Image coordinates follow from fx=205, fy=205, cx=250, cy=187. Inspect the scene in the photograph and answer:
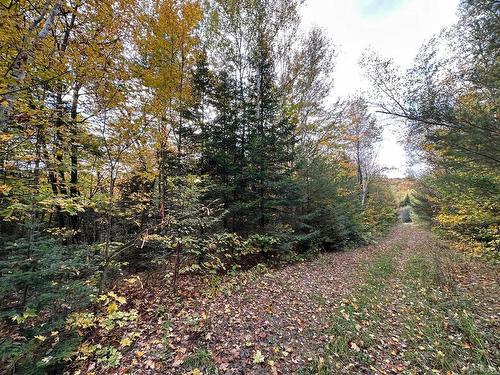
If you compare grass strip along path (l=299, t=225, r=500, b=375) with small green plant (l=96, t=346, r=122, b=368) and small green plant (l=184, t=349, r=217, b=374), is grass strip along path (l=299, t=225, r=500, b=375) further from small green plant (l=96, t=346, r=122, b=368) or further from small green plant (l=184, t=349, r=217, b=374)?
small green plant (l=96, t=346, r=122, b=368)

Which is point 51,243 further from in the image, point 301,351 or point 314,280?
point 314,280

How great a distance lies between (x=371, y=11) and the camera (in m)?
7.80

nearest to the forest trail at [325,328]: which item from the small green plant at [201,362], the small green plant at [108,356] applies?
the small green plant at [201,362]

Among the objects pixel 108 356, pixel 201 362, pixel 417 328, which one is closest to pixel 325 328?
pixel 417 328

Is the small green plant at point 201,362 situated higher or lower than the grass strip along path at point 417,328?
higher

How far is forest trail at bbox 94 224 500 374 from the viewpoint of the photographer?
294 centimetres

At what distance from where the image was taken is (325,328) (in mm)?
3818

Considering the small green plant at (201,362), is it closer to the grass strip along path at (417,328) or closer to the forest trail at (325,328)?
the forest trail at (325,328)

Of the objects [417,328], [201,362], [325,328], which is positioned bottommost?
[417,328]

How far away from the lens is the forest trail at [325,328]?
294 centimetres

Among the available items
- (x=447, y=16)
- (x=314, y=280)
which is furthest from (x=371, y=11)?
(x=314, y=280)

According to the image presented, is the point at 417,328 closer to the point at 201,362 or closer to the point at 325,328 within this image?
the point at 325,328

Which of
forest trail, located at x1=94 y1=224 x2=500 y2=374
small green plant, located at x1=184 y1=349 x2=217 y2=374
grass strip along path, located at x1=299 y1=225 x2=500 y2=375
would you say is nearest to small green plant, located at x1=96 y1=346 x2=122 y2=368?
forest trail, located at x1=94 y1=224 x2=500 y2=374

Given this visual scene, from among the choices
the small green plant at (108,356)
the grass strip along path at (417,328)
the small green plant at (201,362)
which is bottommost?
the grass strip along path at (417,328)
